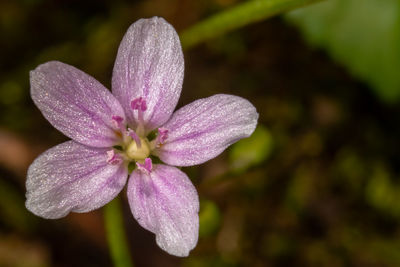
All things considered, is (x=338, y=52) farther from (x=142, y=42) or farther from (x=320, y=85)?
(x=142, y=42)

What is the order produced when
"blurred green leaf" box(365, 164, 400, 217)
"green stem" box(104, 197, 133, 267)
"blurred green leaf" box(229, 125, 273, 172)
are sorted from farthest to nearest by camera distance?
1. "blurred green leaf" box(365, 164, 400, 217)
2. "blurred green leaf" box(229, 125, 273, 172)
3. "green stem" box(104, 197, 133, 267)

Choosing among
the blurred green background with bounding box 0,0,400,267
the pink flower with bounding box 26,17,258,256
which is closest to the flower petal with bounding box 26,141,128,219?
the pink flower with bounding box 26,17,258,256

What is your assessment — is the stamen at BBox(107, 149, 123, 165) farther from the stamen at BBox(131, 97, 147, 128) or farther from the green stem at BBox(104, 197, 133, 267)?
the green stem at BBox(104, 197, 133, 267)

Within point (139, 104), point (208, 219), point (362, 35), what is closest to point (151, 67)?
point (139, 104)

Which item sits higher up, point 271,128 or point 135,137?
point 135,137

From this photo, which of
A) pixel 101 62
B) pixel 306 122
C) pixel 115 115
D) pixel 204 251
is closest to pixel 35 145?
pixel 101 62

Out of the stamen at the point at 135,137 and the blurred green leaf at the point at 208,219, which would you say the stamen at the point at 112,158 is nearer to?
the stamen at the point at 135,137

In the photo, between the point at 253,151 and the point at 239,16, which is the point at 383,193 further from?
the point at 239,16
